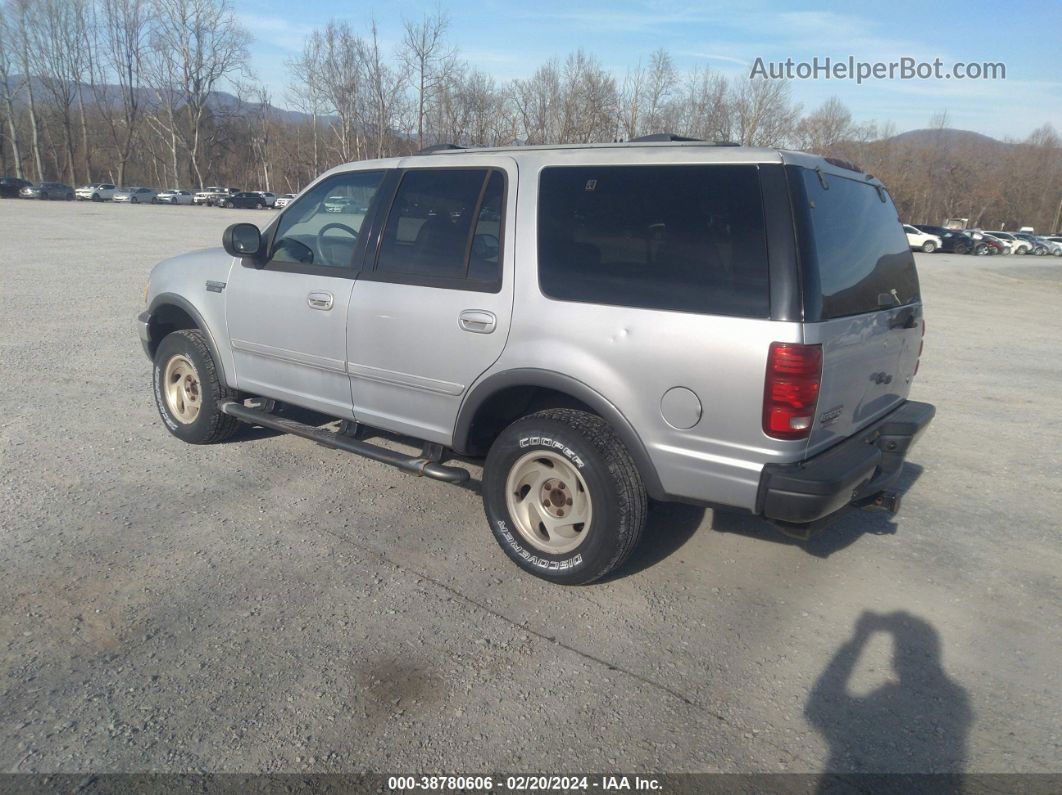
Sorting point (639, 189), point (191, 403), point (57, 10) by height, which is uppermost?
point (57, 10)

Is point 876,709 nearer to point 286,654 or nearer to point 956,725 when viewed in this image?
point 956,725

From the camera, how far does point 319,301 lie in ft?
14.7

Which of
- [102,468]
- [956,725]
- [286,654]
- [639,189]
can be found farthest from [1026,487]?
[102,468]

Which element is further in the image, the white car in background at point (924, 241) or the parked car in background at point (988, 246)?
the parked car in background at point (988, 246)

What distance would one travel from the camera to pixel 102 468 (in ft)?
16.4

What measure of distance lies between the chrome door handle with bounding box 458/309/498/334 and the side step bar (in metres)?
0.82

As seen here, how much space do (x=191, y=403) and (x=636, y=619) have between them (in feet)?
12.1

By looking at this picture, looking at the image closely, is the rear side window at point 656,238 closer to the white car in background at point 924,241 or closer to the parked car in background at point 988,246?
the white car in background at point 924,241

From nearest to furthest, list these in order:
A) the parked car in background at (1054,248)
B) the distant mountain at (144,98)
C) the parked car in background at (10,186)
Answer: the parked car in background at (10,186), the parked car in background at (1054,248), the distant mountain at (144,98)

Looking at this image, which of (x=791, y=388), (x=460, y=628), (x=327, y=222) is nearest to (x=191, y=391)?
(x=327, y=222)

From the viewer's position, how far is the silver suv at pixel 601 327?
10.3 ft

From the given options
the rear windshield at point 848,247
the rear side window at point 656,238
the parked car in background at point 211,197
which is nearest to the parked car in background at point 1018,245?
the parked car in background at point 211,197

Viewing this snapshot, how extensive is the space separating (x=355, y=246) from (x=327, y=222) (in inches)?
15.8

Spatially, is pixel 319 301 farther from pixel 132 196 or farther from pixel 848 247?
pixel 132 196
